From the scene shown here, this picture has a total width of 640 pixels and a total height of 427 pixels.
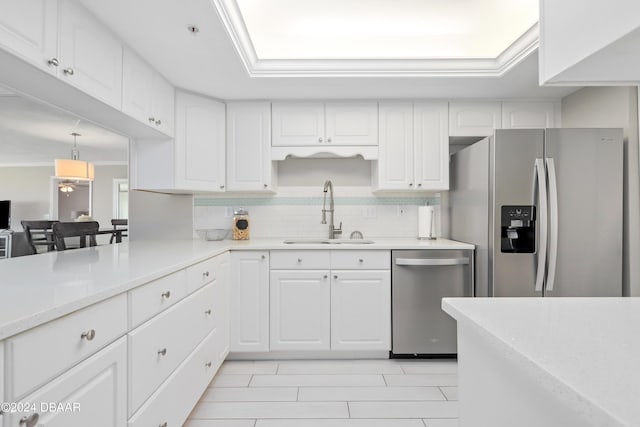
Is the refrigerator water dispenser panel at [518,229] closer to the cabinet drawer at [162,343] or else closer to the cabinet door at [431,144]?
the cabinet door at [431,144]

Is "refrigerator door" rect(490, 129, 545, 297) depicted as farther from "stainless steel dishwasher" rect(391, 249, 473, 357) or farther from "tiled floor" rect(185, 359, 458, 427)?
"tiled floor" rect(185, 359, 458, 427)

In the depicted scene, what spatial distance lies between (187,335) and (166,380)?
0.92 feet

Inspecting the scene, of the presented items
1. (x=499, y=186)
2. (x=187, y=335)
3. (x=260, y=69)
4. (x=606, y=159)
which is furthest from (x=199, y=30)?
(x=606, y=159)

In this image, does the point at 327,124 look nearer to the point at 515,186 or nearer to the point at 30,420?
the point at 515,186

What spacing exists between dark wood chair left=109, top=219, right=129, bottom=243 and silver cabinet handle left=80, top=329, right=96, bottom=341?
1.64 meters

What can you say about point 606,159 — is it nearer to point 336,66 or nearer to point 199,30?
point 336,66

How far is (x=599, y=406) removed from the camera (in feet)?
1.35

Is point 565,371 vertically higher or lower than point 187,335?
higher

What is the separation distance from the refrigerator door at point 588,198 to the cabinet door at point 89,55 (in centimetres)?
273

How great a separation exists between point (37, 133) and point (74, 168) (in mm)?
279

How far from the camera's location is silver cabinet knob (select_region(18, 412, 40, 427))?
0.79 meters

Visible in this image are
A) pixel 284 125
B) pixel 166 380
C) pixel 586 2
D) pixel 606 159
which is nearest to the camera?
pixel 586 2

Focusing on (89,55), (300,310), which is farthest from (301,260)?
(89,55)

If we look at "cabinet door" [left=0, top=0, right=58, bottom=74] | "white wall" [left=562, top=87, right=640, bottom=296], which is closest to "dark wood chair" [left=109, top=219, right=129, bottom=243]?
"cabinet door" [left=0, top=0, right=58, bottom=74]
